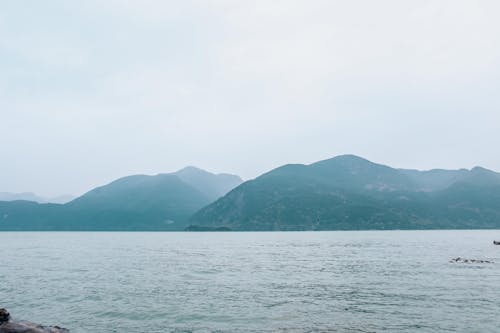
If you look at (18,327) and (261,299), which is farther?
(261,299)

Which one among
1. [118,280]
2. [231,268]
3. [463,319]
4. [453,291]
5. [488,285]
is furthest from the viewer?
[231,268]

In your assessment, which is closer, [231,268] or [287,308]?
[287,308]

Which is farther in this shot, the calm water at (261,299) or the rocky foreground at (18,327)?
the calm water at (261,299)

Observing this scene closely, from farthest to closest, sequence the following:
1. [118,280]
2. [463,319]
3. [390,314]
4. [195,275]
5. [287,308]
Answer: [195,275], [118,280], [287,308], [390,314], [463,319]

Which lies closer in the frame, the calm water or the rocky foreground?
the rocky foreground

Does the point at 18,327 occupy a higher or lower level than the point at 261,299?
higher

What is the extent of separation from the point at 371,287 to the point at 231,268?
34506mm

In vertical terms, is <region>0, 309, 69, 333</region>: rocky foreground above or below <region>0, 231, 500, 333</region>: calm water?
above

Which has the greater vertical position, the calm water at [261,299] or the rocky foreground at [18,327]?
the rocky foreground at [18,327]

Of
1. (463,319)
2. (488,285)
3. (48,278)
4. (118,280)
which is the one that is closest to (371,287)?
(488,285)

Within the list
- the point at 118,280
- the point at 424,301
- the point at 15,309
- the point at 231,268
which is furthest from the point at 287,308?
the point at 231,268

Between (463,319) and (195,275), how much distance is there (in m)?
46.9

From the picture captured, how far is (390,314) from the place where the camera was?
42625 mm

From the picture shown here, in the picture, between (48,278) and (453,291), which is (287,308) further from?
(48,278)
